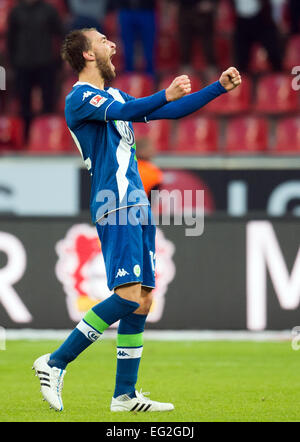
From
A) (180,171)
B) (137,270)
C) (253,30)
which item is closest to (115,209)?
(137,270)

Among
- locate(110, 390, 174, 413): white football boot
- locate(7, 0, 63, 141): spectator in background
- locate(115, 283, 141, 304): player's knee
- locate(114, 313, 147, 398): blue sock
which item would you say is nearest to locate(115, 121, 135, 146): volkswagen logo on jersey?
locate(115, 283, 141, 304): player's knee

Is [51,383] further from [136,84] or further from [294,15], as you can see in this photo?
[294,15]

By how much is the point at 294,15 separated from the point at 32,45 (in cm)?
398

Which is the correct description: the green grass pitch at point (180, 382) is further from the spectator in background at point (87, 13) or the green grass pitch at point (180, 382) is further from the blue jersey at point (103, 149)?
the spectator in background at point (87, 13)

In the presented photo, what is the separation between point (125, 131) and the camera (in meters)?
6.03

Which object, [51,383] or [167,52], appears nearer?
[51,383]

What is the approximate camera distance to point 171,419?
557cm

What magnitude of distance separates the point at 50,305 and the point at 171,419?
4.54m

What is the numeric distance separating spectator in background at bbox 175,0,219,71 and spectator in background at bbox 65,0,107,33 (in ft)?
3.70

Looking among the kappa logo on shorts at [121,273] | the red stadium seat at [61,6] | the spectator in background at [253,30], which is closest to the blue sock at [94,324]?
the kappa logo on shorts at [121,273]

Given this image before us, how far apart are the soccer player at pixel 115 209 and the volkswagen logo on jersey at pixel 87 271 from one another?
386 centimetres

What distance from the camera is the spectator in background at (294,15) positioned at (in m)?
15.0

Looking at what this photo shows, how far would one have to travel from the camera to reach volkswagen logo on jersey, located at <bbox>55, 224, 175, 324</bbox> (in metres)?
9.88

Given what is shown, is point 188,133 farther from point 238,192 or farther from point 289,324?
point 289,324
